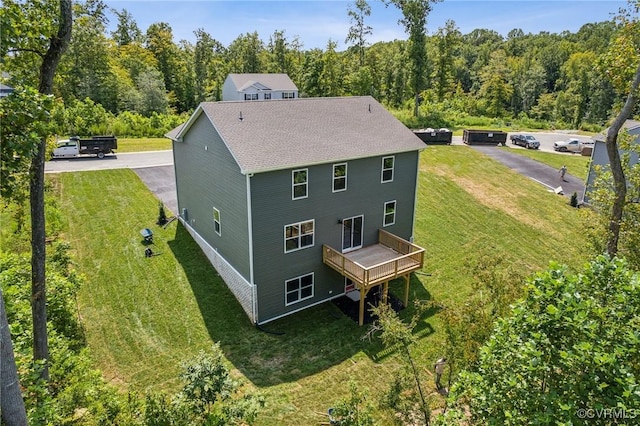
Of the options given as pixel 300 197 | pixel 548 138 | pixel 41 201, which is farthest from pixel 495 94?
pixel 41 201

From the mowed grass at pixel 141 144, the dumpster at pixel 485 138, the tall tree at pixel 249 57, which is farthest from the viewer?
the tall tree at pixel 249 57

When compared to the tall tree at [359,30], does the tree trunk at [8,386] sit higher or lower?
lower

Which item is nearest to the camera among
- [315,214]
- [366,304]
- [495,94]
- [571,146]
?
[315,214]

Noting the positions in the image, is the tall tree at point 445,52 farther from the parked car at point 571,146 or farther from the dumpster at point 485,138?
the parked car at point 571,146

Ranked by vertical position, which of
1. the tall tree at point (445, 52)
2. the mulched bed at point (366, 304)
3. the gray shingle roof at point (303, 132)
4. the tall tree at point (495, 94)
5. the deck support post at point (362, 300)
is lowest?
the mulched bed at point (366, 304)

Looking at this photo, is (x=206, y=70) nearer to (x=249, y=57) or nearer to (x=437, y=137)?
(x=249, y=57)

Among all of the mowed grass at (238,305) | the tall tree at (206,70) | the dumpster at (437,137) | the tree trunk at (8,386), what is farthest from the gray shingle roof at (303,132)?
the tall tree at (206,70)
